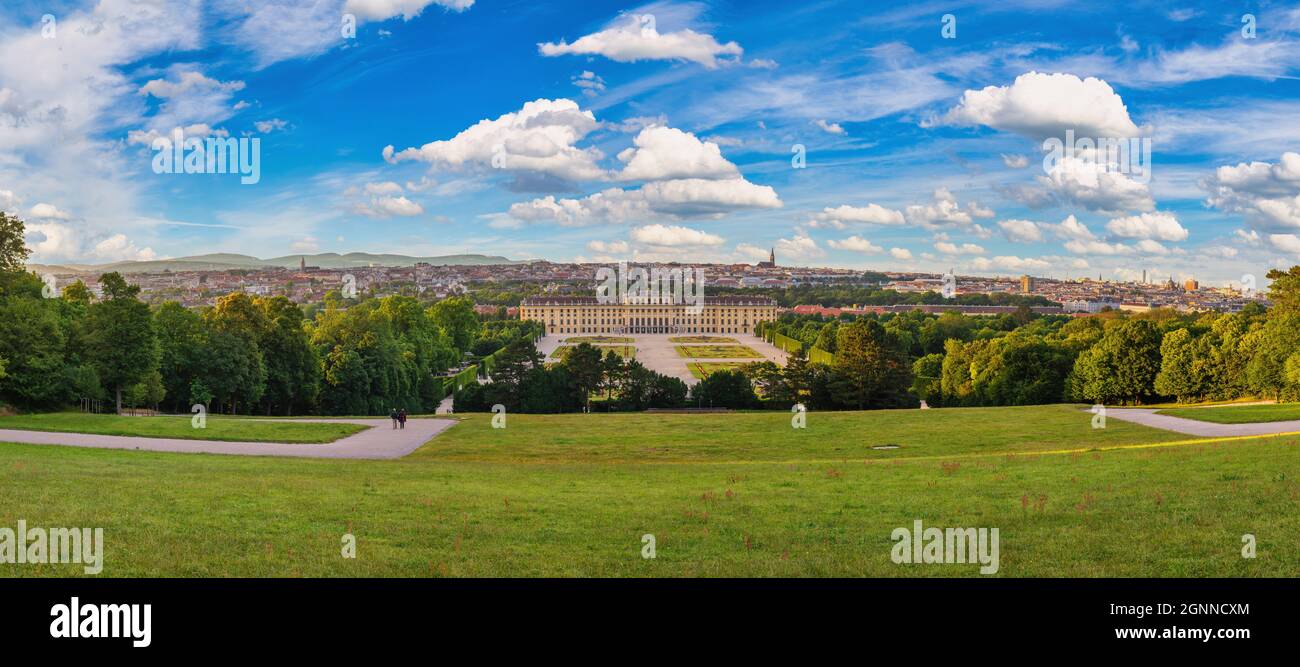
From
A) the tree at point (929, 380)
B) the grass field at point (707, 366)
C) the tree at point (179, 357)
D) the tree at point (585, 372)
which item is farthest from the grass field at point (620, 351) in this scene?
the tree at point (179, 357)

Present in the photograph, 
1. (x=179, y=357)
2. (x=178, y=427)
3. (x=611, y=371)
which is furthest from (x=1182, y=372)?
(x=179, y=357)

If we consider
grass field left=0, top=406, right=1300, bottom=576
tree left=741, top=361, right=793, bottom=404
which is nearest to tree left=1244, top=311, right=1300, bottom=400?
tree left=741, top=361, right=793, bottom=404

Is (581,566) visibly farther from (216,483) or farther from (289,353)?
(289,353)

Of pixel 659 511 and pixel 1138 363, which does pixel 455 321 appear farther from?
pixel 659 511

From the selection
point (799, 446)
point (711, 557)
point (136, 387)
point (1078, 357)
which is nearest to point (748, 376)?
point (1078, 357)

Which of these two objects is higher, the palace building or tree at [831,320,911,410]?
the palace building

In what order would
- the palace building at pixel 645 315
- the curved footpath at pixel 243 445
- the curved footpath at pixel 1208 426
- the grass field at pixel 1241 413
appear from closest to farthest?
1. the curved footpath at pixel 243 445
2. the curved footpath at pixel 1208 426
3. the grass field at pixel 1241 413
4. the palace building at pixel 645 315

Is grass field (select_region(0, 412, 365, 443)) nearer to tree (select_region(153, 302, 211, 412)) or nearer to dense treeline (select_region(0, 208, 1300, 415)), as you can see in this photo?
dense treeline (select_region(0, 208, 1300, 415))

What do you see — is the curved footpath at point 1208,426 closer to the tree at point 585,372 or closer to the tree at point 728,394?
the tree at point 728,394
